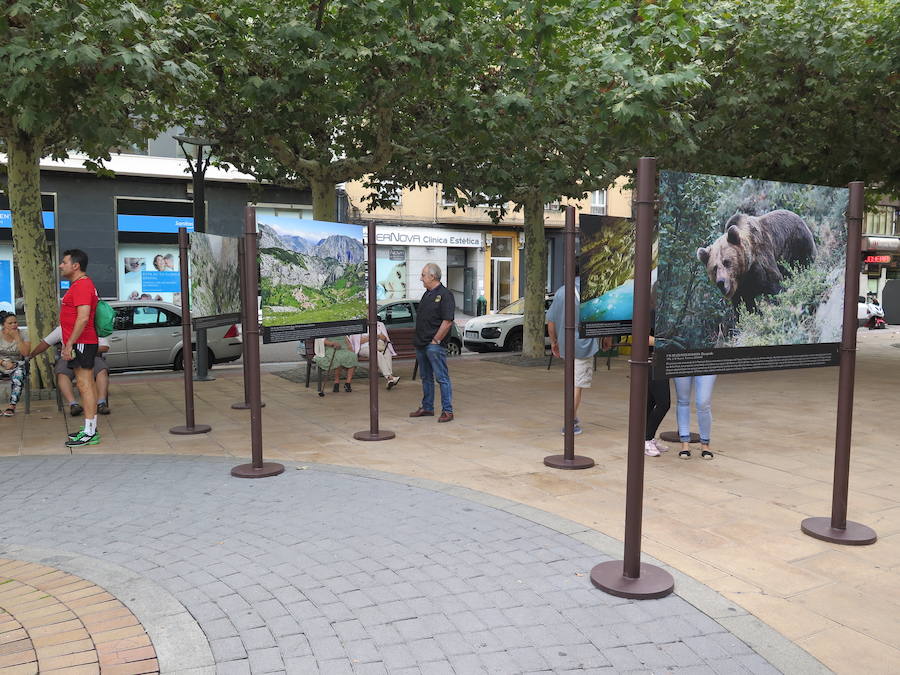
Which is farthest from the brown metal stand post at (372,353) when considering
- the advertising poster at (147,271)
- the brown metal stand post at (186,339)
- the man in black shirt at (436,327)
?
the advertising poster at (147,271)

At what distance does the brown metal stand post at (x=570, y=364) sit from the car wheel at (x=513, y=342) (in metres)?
11.0

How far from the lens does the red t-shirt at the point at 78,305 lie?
23.2ft

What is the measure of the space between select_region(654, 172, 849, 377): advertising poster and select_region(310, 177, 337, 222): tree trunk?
905 cm

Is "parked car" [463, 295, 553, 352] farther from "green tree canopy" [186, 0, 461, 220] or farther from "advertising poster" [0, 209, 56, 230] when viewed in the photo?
"advertising poster" [0, 209, 56, 230]

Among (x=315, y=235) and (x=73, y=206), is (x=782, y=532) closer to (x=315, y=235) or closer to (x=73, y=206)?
(x=315, y=235)

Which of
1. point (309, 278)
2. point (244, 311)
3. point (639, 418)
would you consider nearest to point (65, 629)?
point (639, 418)

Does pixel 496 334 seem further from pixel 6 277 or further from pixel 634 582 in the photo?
pixel 6 277

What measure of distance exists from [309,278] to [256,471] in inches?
74.5

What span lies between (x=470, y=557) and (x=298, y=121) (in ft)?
27.6

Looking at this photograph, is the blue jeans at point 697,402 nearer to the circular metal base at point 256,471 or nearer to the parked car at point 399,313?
the circular metal base at point 256,471

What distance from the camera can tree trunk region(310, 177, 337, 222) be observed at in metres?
12.6

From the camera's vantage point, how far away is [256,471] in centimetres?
607

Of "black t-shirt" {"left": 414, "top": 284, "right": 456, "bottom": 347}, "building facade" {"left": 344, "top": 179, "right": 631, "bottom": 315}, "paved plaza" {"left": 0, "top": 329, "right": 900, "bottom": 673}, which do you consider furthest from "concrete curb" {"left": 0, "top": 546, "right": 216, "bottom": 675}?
"building facade" {"left": 344, "top": 179, "right": 631, "bottom": 315}

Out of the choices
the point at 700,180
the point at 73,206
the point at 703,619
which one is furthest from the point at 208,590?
the point at 73,206
